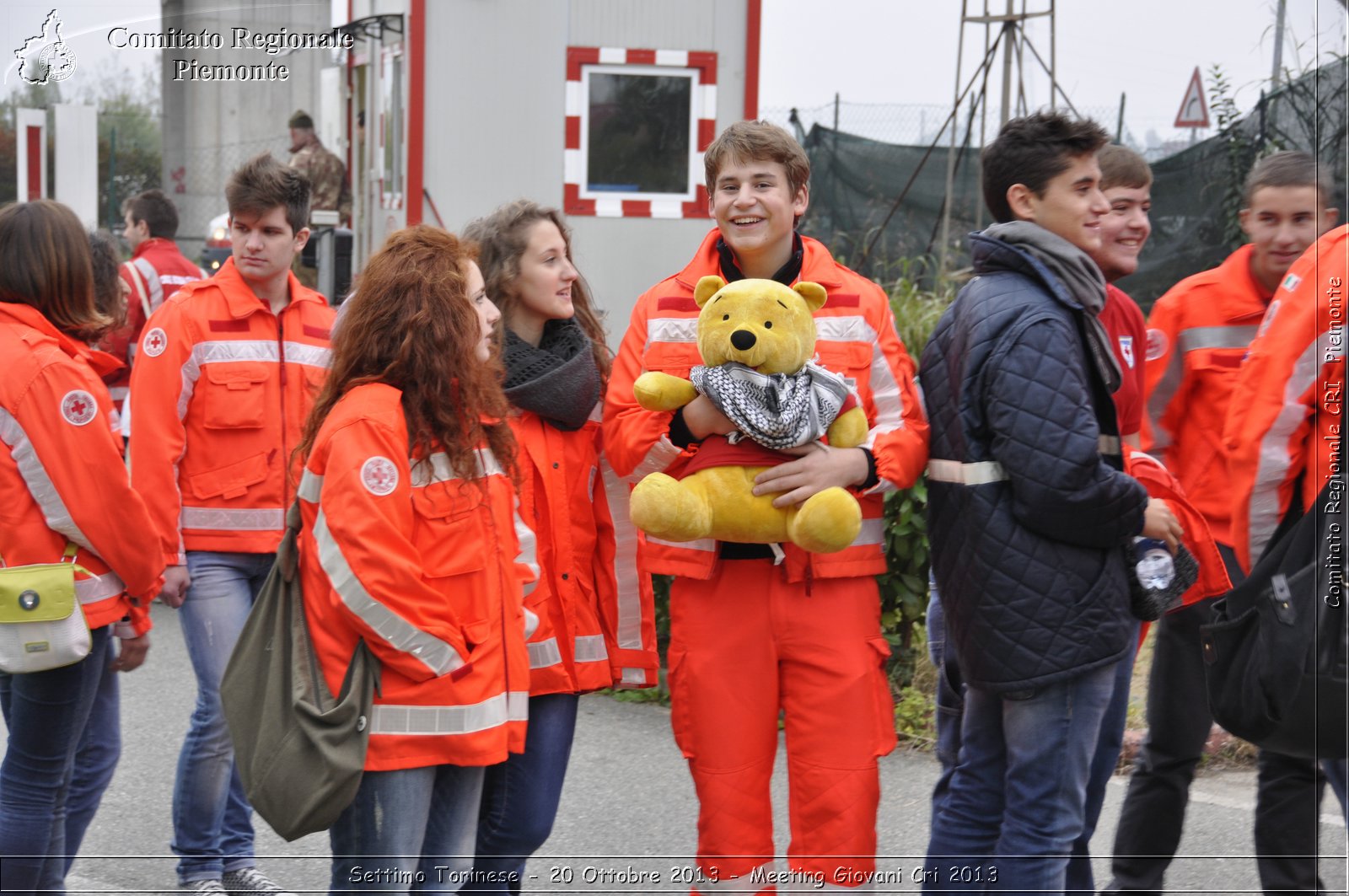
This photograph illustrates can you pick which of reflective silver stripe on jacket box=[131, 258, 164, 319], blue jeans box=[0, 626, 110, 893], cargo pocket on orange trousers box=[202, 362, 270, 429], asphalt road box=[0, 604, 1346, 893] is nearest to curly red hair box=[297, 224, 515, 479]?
blue jeans box=[0, 626, 110, 893]

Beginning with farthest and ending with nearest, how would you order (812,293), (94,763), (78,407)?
1. (94,763)
2. (78,407)
3. (812,293)

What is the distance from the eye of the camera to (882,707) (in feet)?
11.1

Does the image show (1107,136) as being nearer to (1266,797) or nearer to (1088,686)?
(1088,686)

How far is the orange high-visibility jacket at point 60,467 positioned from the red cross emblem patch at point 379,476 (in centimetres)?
97

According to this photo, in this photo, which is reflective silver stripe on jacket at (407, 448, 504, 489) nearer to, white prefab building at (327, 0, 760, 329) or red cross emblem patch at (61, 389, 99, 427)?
red cross emblem patch at (61, 389, 99, 427)

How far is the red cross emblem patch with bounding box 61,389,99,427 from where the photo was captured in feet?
11.2

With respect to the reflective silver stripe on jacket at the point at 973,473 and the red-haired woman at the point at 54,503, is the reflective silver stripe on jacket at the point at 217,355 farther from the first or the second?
the reflective silver stripe on jacket at the point at 973,473

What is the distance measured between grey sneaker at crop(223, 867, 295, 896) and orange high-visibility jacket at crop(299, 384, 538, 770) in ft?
5.19

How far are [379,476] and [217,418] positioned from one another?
5.00 feet

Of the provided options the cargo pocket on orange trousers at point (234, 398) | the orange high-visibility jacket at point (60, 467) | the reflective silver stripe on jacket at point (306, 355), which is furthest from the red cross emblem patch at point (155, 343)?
the orange high-visibility jacket at point (60, 467)

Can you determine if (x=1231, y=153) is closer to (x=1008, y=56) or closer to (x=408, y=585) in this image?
(x=1008, y=56)

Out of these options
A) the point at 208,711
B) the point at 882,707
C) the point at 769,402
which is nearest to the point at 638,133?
the point at 208,711

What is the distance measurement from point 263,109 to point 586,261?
580 cm

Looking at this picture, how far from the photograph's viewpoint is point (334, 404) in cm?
299
